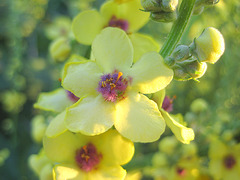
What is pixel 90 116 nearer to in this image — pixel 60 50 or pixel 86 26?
pixel 86 26

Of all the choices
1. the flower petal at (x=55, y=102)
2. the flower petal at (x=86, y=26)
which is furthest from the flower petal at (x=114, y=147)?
the flower petal at (x=86, y=26)

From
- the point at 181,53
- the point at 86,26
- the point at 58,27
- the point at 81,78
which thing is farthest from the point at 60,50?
the point at 58,27

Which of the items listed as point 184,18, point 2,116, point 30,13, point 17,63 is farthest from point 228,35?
point 2,116

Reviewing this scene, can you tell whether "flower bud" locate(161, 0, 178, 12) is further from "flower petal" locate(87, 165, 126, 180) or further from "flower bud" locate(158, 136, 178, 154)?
"flower bud" locate(158, 136, 178, 154)

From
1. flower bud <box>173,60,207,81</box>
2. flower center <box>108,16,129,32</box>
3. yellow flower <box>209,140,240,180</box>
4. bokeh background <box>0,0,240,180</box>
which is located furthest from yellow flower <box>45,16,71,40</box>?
flower bud <box>173,60,207,81</box>

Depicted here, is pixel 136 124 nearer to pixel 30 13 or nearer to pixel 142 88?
pixel 142 88

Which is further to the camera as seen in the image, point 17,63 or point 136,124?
point 17,63

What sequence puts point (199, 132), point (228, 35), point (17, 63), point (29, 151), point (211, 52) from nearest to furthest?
point (211, 52) < point (199, 132) < point (228, 35) < point (17, 63) < point (29, 151)
